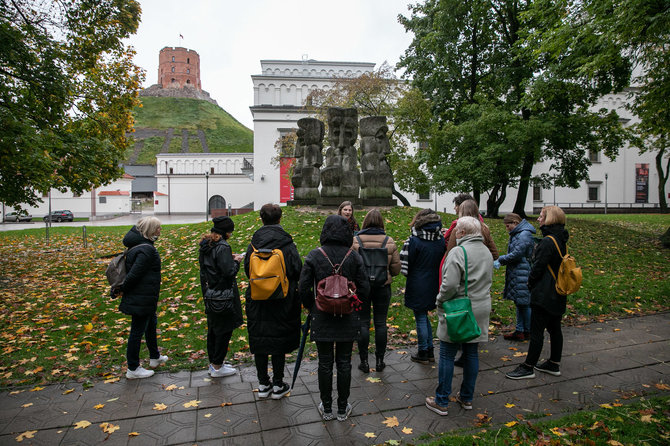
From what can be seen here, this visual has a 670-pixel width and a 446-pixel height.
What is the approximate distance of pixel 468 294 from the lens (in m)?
3.69

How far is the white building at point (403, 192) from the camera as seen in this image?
42.0 meters

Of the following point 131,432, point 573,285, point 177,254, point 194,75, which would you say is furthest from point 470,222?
point 194,75

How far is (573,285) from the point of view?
166 inches

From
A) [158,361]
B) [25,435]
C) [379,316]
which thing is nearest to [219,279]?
[158,361]

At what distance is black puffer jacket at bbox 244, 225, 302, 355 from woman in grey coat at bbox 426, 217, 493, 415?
150cm

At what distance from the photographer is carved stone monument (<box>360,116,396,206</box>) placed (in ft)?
45.7

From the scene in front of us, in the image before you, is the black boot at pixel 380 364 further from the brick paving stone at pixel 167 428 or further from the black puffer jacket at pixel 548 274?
the brick paving stone at pixel 167 428

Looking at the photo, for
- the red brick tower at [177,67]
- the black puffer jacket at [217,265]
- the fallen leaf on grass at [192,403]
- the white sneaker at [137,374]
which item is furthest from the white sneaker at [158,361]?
the red brick tower at [177,67]

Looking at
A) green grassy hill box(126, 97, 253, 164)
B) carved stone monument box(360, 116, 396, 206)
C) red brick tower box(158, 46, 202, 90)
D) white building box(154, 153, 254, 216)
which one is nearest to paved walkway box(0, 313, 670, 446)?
carved stone monument box(360, 116, 396, 206)

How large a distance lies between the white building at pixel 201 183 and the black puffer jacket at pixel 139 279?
1753 inches

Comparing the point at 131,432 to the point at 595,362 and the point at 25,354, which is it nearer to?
the point at 25,354

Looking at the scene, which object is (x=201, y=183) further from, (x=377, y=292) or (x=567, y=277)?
(x=567, y=277)

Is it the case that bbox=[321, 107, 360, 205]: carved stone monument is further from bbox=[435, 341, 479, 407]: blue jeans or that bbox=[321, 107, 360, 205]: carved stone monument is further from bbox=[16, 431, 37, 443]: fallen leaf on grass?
bbox=[16, 431, 37, 443]: fallen leaf on grass

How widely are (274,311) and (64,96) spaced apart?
1085cm
